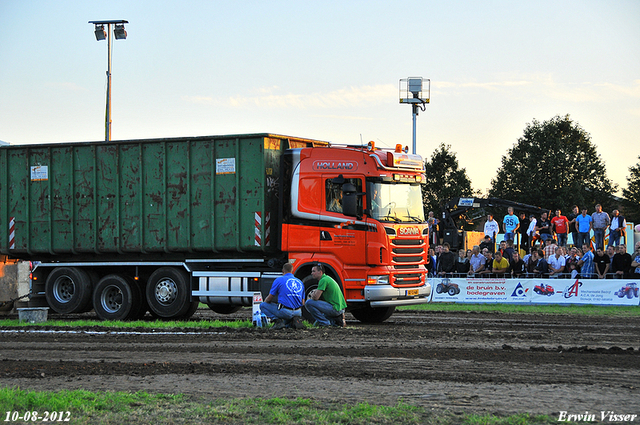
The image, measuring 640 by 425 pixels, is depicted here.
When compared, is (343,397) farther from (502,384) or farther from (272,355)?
(272,355)

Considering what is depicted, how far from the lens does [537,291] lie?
24875mm

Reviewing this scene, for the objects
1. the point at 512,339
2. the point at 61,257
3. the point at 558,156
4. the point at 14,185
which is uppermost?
the point at 558,156

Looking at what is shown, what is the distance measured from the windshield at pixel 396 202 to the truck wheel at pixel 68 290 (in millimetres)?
7452

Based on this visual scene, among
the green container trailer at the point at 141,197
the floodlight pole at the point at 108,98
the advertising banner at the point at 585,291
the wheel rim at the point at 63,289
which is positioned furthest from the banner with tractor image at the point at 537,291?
the floodlight pole at the point at 108,98

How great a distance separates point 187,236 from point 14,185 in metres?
4.96

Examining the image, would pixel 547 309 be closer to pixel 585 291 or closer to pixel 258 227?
pixel 585 291

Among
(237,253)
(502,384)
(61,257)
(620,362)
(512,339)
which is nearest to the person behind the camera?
(502,384)

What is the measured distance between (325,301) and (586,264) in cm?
1157

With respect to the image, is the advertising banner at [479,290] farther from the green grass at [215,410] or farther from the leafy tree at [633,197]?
the leafy tree at [633,197]

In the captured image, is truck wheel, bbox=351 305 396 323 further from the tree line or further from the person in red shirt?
the tree line

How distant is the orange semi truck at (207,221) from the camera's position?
16875 millimetres

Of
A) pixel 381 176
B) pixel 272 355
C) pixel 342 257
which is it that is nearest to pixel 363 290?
pixel 342 257

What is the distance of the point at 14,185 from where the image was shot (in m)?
19.5

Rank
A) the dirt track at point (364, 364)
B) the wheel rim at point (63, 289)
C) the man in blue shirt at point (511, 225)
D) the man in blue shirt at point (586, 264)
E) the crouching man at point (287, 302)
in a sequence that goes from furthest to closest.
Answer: the man in blue shirt at point (511, 225) → the man in blue shirt at point (586, 264) → the wheel rim at point (63, 289) → the crouching man at point (287, 302) → the dirt track at point (364, 364)
